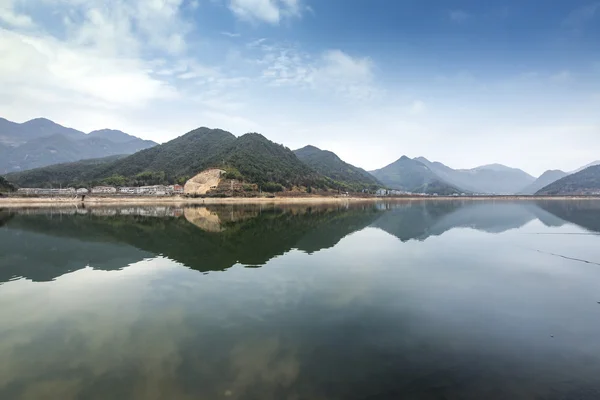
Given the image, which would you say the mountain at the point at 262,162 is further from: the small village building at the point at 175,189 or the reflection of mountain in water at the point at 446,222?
the reflection of mountain in water at the point at 446,222

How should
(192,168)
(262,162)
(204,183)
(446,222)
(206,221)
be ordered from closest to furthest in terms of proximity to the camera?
(206,221)
(446,222)
(204,183)
(262,162)
(192,168)

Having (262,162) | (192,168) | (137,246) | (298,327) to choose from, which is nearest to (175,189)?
(192,168)

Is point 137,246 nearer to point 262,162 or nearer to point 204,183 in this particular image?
point 204,183

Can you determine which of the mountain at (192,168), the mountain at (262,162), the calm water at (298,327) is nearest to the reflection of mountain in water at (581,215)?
the calm water at (298,327)

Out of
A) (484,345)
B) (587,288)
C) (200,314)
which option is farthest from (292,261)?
(587,288)

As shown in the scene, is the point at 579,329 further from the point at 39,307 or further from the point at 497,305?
the point at 39,307

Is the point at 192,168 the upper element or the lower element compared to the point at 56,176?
upper
